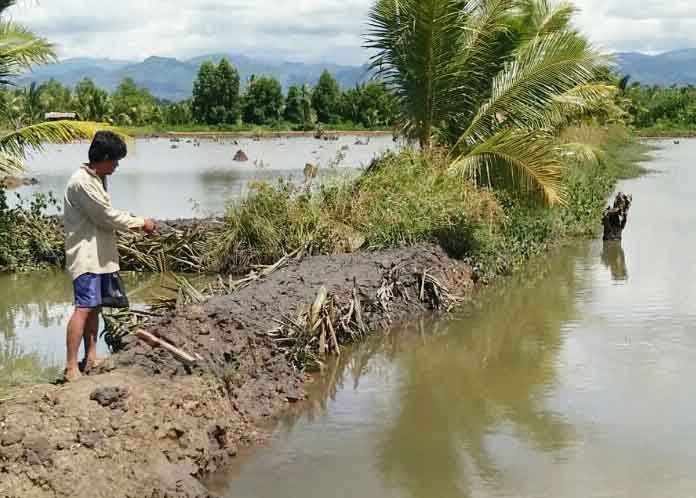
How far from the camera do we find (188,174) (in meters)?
33.9

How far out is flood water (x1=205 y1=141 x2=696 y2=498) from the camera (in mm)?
5961

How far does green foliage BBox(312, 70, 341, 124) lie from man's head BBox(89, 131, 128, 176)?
246 feet

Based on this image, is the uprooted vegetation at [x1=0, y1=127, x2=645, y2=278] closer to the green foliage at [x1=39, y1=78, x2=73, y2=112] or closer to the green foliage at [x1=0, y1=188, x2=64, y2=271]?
the green foliage at [x1=0, y1=188, x2=64, y2=271]

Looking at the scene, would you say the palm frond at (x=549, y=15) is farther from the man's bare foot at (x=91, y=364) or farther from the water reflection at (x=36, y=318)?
the man's bare foot at (x=91, y=364)

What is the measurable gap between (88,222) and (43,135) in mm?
6773

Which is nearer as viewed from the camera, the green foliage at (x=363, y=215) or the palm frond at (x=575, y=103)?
the green foliage at (x=363, y=215)

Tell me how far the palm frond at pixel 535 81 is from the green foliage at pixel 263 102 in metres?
68.0

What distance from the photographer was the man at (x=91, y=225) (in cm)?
620

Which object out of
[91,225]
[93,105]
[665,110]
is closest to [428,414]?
[91,225]

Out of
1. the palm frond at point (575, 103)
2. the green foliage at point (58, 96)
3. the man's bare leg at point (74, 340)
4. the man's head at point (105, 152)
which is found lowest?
the man's bare leg at point (74, 340)

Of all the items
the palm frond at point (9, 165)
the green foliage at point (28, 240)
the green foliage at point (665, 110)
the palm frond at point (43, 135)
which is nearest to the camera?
the palm frond at point (43, 135)

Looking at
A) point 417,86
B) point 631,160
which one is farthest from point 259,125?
point 417,86

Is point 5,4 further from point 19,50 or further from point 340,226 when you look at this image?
point 340,226

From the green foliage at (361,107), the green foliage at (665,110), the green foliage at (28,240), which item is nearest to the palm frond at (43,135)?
the green foliage at (28,240)
